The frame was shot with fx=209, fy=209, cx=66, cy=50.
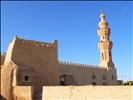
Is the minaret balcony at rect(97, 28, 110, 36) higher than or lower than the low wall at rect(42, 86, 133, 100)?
higher

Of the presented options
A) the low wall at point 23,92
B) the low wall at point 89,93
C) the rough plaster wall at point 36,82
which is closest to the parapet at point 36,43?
the rough plaster wall at point 36,82

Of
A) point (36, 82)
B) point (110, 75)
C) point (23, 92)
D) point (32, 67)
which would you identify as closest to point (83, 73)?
point (110, 75)

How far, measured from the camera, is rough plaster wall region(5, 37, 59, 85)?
20.2m

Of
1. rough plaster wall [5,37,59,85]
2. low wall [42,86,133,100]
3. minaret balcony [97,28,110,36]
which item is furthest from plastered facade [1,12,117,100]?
minaret balcony [97,28,110,36]

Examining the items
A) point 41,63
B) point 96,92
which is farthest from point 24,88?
point 96,92

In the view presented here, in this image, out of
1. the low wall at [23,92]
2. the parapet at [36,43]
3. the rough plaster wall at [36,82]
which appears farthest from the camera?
the parapet at [36,43]

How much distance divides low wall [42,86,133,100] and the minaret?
23951 millimetres

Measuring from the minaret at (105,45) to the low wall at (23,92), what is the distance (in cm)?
2318

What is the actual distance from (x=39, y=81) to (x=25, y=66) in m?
2.22

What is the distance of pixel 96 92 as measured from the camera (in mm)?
12391

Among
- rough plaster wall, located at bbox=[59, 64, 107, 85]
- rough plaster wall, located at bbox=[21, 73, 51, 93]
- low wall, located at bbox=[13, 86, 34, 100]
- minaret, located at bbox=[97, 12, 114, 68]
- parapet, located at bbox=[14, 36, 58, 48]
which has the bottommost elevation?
low wall, located at bbox=[13, 86, 34, 100]

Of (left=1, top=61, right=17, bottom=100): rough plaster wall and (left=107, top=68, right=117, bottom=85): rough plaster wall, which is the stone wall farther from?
(left=1, top=61, right=17, bottom=100): rough plaster wall

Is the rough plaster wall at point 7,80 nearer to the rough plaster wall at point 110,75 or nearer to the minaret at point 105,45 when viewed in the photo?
the rough plaster wall at point 110,75

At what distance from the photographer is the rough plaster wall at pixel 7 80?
1803 centimetres
